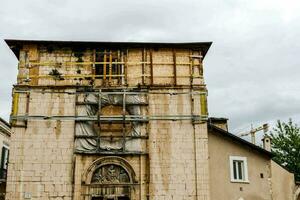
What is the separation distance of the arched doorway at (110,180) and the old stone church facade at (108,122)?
48 mm

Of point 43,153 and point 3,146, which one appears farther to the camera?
point 3,146

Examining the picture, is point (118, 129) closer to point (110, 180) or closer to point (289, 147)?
point (110, 180)

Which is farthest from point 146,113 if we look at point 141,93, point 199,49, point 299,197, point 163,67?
point 299,197

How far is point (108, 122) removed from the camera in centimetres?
2234

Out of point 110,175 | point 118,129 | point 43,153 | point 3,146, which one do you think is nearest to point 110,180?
point 110,175

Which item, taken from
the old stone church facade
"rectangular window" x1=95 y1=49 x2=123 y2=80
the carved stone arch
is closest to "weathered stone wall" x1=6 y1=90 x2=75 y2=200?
the old stone church facade

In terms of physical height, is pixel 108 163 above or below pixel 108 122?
below

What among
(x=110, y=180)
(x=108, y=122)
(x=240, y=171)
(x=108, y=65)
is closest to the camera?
(x=110, y=180)

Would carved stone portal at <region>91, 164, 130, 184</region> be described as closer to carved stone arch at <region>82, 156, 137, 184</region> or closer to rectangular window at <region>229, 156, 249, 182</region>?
carved stone arch at <region>82, 156, 137, 184</region>

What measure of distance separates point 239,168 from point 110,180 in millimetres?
7413

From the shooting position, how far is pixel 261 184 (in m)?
24.6

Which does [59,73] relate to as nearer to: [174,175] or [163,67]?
[163,67]

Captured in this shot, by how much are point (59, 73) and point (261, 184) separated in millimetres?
12385

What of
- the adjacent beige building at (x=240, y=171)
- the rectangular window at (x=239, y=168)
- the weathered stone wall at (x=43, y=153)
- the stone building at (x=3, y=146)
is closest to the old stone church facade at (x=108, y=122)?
the weathered stone wall at (x=43, y=153)
